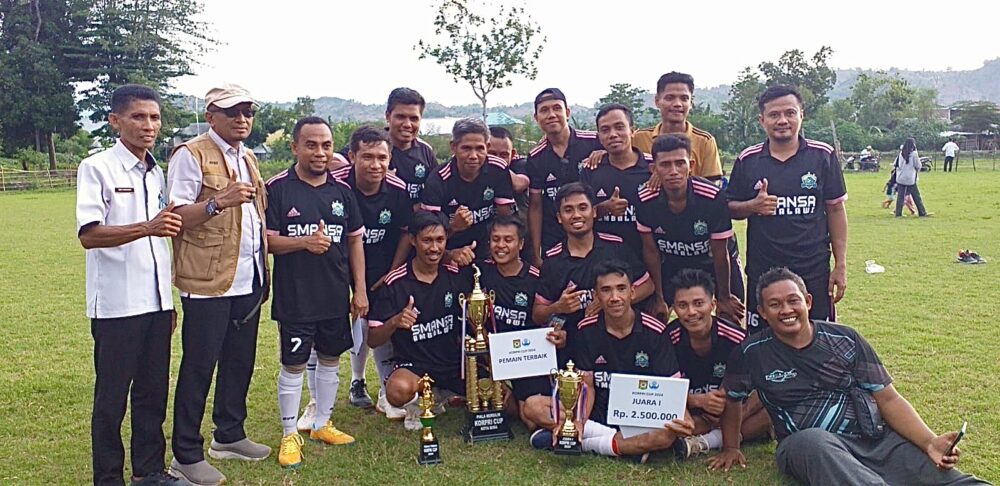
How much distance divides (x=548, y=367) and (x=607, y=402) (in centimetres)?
42

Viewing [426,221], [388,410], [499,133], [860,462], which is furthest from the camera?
[499,133]

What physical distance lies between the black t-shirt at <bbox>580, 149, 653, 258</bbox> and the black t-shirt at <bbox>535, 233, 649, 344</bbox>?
141 millimetres

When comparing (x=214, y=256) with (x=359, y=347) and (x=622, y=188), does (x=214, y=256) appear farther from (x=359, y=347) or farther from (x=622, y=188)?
(x=622, y=188)

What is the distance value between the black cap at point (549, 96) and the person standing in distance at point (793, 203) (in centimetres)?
145

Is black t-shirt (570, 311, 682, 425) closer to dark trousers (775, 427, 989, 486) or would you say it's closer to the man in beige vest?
dark trousers (775, 427, 989, 486)

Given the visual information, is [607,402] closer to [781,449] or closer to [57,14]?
[781,449]

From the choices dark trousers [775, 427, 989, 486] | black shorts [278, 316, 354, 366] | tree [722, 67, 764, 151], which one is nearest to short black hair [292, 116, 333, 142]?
black shorts [278, 316, 354, 366]

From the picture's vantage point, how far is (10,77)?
39.5 metres

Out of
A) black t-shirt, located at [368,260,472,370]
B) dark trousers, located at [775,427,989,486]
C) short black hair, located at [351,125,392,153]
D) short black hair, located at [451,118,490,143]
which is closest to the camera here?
dark trousers, located at [775,427,989,486]

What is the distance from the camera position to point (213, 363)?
14.3 ft

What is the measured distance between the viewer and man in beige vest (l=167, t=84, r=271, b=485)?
13.6 ft

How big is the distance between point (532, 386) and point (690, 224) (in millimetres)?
1448

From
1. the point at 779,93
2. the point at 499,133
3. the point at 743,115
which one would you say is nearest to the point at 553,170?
the point at 499,133

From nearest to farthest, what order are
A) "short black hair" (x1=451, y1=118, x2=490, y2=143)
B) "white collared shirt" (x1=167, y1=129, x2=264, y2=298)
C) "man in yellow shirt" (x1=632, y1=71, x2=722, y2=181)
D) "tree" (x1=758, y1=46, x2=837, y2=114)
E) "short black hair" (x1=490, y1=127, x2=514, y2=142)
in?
"white collared shirt" (x1=167, y1=129, x2=264, y2=298) → "short black hair" (x1=451, y1=118, x2=490, y2=143) → "man in yellow shirt" (x1=632, y1=71, x2=722, y2=181) → "short black hair" (x1=490, y1=127, x2=514, y2=142) → "tree" (x1=758, y1=46, x2=837, y2=114)
